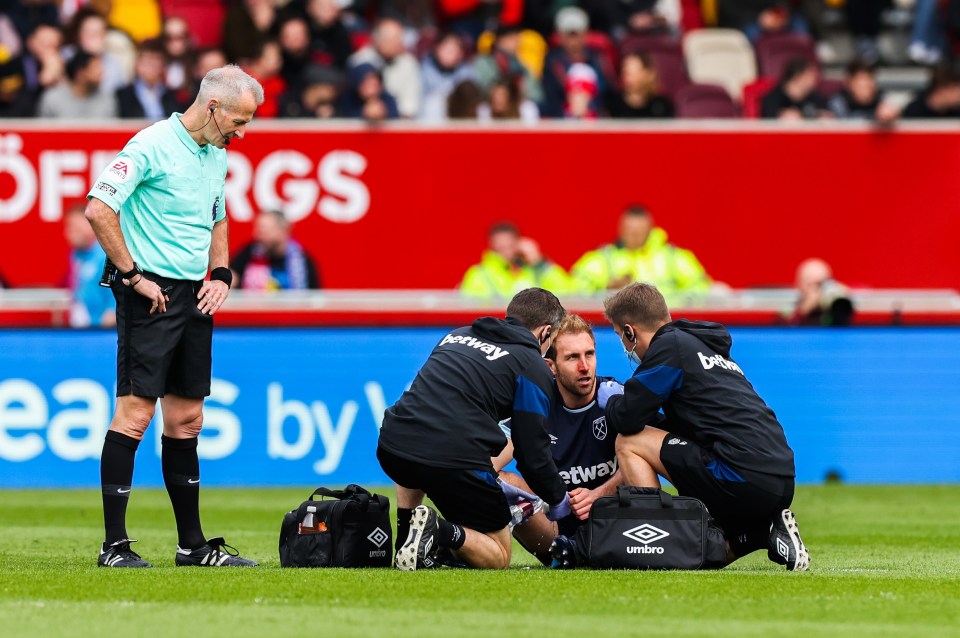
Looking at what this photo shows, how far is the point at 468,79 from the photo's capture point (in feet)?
59.9

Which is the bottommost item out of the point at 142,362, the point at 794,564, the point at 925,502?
the point at 925,502

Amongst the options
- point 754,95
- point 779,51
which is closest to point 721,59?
point 779,51

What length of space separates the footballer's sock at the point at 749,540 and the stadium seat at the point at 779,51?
11.9m

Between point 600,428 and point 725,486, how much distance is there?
0.80 metres

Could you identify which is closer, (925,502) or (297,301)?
(925,502)

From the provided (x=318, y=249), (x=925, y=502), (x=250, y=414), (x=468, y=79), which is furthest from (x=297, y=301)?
(x=925, y=502)

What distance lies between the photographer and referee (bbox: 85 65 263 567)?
8.12 meters

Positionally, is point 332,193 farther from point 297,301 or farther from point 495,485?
point 495,485

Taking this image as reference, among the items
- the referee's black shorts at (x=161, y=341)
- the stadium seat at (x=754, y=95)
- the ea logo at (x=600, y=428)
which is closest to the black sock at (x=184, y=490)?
the referee's black shorts at (x=161, y=341)

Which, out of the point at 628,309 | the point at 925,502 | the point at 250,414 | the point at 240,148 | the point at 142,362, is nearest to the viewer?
the point at 142,362

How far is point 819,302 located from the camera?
15.2 meters

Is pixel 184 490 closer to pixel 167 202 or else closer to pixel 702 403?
pixel 167 202

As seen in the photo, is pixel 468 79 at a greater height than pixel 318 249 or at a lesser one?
greater

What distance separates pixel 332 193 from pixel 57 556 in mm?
9021
